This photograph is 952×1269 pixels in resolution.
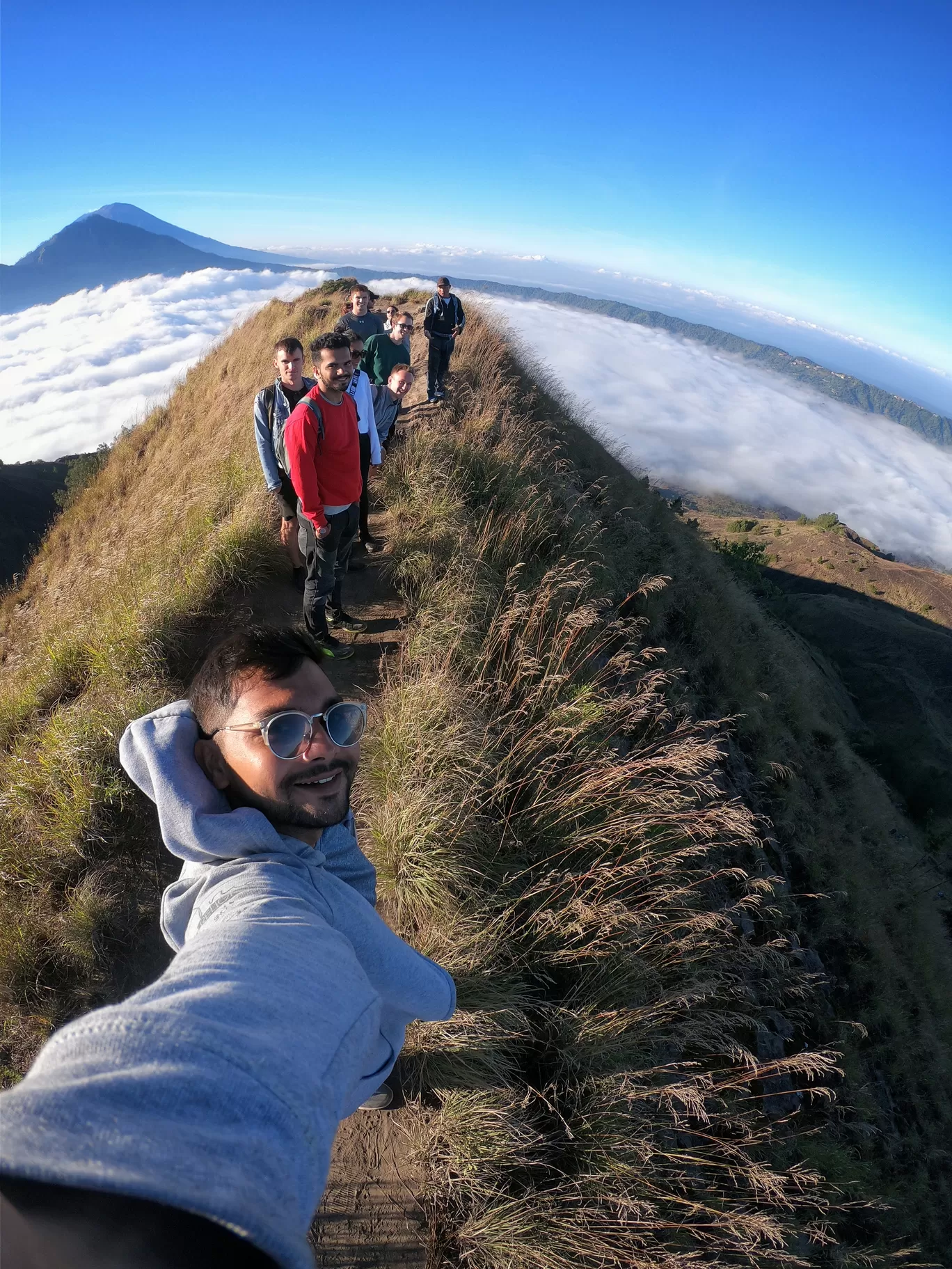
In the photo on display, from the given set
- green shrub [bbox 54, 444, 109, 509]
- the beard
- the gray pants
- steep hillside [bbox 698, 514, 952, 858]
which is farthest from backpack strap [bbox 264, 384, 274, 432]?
green shrub [bbox 54, 444, 109, 509]

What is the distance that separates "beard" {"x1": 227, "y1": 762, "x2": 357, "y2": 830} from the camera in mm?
1453

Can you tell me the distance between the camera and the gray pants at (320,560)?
429 centimetres

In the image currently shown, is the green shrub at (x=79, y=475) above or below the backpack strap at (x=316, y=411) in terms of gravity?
below

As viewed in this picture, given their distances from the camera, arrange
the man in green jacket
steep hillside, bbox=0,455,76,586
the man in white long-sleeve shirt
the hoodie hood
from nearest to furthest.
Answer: the hoodie hood → the man in white long-sleeve shirt → the man in green jacket → steep hillside, bbox=0,455,76,586

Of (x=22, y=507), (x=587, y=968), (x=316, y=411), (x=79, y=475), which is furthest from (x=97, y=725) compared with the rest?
(x=22, y=507)

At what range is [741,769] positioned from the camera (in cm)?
722

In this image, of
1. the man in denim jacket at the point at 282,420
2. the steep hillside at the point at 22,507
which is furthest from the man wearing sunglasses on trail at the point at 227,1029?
the steep hillside at the point at 22,507

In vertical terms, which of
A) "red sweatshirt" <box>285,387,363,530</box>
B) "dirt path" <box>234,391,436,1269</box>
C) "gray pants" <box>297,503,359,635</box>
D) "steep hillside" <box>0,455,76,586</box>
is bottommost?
"steep hillside" <box>0,455,76,586</box>

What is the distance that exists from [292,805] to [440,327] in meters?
9.65

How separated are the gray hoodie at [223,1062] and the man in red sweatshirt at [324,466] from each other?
301 centimetres

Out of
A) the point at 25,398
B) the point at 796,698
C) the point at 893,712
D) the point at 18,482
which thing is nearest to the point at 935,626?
the point at 893,712

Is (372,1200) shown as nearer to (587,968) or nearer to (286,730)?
(587,968)

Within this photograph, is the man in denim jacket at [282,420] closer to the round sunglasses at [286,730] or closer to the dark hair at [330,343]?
the dark hair at [330,343]

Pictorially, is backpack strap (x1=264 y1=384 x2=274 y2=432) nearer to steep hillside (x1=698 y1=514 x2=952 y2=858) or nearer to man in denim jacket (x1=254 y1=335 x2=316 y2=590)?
man in denim jacket (x1=254 y1=335 x2=316 y2=590)
